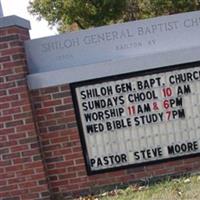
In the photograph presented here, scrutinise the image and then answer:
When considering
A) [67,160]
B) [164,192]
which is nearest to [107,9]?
[67,160]

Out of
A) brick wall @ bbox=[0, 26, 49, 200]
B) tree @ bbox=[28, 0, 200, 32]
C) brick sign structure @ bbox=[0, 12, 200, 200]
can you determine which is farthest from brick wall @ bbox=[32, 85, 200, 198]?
tree @ bbox=[28, 0, 200, 32]

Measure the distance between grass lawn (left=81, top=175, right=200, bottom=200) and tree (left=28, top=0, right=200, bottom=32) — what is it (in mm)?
17673

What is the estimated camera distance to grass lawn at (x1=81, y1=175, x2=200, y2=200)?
21.4 feet

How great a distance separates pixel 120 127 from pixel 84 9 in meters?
18.4

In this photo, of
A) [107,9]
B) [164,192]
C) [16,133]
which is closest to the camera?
[164,192]

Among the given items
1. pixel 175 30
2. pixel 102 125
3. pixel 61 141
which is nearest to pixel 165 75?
pixel 175 30

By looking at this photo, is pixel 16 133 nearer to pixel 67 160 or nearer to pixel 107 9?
pixel 67 160

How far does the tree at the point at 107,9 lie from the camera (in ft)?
79.4

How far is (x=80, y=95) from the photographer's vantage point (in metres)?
7.18

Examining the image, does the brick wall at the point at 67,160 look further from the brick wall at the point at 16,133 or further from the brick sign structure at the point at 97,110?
the brick wall at the point at 16,133

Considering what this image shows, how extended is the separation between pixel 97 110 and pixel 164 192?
1.37 meters

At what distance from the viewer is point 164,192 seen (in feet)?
22.1

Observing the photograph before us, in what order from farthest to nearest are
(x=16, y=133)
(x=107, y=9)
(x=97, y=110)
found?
(x=107, y=9), (x=97, y=110), (x=16, y=133)

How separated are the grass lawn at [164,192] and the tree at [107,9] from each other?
17673 mm
